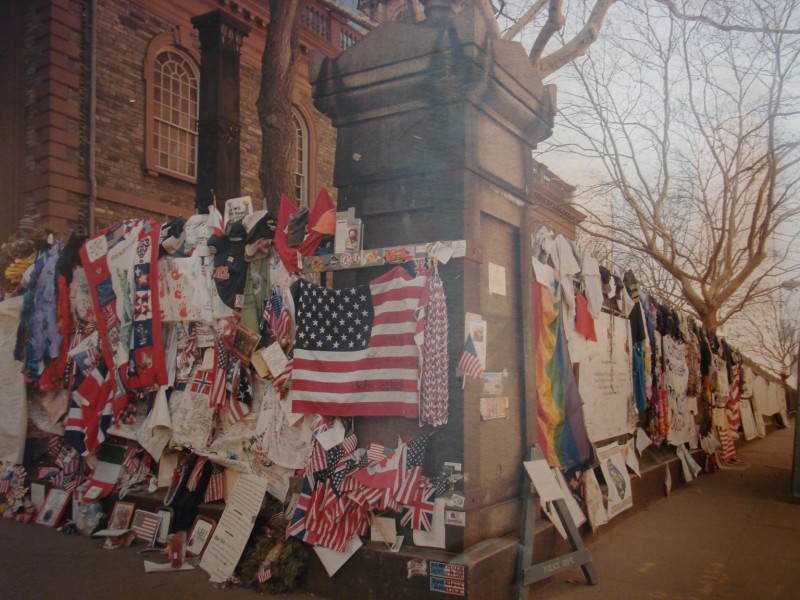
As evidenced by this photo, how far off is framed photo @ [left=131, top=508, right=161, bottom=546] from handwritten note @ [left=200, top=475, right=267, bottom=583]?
30.8 inches

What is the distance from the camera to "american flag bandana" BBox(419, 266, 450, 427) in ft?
16.2

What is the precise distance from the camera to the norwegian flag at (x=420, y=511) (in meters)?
4.96

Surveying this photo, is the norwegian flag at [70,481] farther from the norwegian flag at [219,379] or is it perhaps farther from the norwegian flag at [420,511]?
the norwegian flag at [420,511]

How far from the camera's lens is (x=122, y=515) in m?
6.69

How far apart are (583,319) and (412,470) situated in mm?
3095

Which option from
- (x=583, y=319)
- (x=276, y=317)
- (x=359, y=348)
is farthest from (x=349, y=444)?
(x=583, y=319)

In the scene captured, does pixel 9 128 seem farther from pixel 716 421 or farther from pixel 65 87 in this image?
pixel 716 421

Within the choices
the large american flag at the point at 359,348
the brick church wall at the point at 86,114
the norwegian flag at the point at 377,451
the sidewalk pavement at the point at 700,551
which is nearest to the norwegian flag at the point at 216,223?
the large american flag at the point at 359,348

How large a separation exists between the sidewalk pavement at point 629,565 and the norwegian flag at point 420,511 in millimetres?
508

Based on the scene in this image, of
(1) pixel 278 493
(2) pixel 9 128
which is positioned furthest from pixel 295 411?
(2) pixel 9 128

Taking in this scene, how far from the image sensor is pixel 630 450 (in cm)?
857

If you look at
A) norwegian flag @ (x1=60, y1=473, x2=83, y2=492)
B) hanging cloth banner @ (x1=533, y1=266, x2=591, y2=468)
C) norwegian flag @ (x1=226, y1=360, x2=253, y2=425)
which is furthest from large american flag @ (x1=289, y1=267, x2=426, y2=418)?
norwegian flag @ (x1=60, y1=473, x2=83, y2=492)

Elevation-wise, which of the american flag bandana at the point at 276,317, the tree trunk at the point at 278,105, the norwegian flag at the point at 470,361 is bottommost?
the norwegian flag at the point at 470,361

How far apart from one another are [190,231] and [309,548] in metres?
3.14
